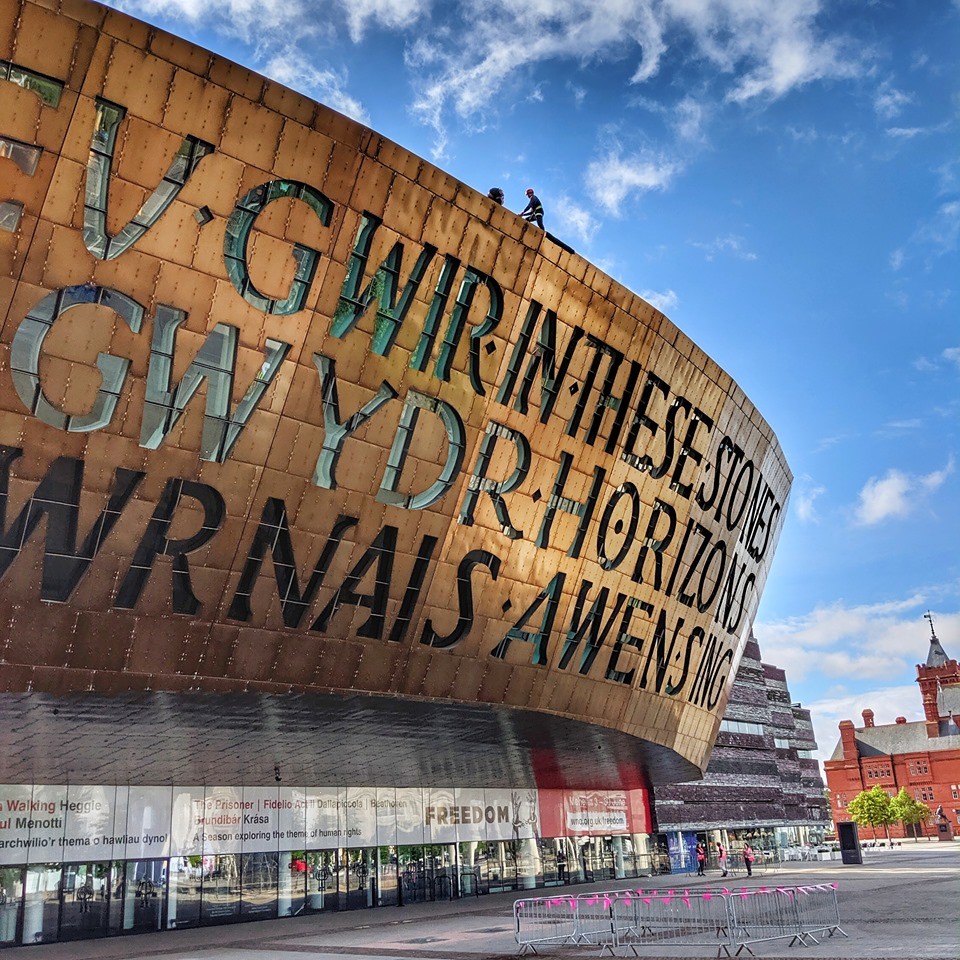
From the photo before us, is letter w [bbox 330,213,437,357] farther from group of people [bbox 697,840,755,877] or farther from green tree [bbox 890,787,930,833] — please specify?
green tree [bbox 890,787,930,833]

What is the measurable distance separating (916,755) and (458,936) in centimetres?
13119

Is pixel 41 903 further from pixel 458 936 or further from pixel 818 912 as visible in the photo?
pixel 818 912

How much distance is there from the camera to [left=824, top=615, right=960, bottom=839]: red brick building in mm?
128500

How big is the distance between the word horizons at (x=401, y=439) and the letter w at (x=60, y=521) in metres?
0.03

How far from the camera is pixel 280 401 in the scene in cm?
1933

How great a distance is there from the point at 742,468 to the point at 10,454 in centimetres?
2538

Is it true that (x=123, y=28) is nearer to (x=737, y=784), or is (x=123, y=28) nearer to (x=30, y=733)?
(x=30, y=733)

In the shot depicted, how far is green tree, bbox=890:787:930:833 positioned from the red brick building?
5.02 meters

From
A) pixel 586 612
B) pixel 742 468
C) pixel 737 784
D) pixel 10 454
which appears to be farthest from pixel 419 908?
pixel 737 784

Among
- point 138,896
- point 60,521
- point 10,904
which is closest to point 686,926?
point 60,521

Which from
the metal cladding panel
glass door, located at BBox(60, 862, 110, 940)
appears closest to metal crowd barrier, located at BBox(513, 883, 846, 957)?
the metal cladding panel

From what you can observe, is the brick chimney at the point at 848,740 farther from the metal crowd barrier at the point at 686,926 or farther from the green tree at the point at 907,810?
the metal crowd barrier at the point at 686,926

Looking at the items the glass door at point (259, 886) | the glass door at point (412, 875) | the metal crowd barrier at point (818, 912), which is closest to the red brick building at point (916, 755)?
the glass door at point (412, 875)

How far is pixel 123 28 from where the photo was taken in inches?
634
